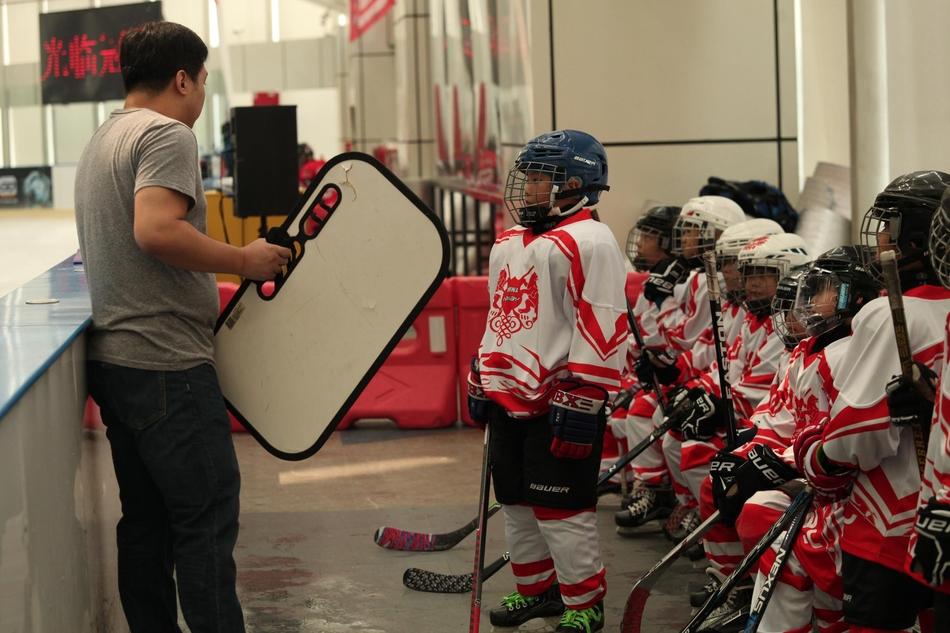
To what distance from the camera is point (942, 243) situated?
258 centimetres

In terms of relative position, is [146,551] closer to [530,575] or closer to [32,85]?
[530,575]

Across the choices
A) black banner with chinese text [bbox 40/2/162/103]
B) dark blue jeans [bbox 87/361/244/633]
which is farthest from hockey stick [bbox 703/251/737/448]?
black banner with chinese text [bbox 40/2/162/103]

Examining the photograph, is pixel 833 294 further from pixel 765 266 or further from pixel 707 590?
pixel 707 590

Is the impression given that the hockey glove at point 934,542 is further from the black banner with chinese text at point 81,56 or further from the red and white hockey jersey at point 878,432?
the black banner with chinese text at point 81,56

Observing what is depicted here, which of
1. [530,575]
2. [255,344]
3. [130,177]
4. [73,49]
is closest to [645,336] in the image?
[530,575]

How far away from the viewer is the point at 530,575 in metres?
4.62

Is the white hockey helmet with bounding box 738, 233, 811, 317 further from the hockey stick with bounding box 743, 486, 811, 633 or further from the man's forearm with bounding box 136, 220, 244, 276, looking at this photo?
the man's forearm with bounding box 136, 220, 244, 276

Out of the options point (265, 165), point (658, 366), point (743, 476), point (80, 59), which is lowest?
point (743, 476)

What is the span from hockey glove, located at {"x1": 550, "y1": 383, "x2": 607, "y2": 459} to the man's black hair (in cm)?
152

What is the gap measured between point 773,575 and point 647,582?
2.14 feet

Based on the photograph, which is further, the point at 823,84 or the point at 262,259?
the point at 823,84

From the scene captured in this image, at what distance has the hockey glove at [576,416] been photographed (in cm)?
412

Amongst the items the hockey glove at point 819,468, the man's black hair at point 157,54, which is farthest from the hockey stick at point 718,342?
the man's black hair at point 157,54

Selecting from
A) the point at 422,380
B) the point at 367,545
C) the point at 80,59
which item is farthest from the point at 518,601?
the point at 80,59
